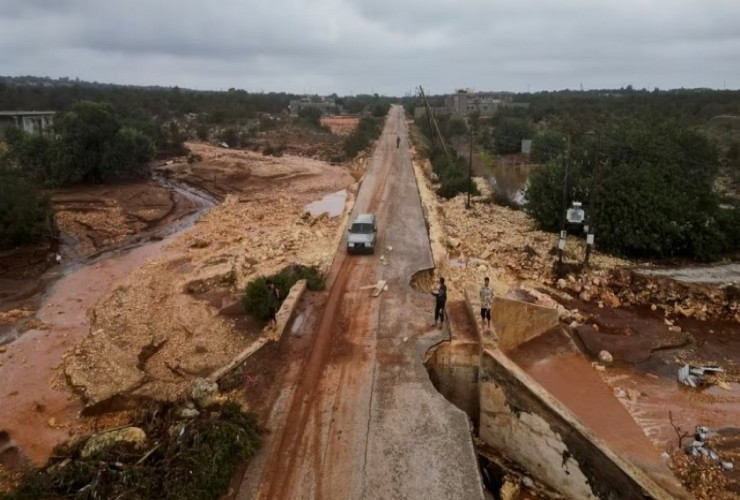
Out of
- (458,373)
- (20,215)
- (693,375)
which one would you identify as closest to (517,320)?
(458,373)

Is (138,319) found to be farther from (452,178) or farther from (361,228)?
(452,178)

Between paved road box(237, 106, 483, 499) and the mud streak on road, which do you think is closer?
paved road box(237, 106, 483, 499)

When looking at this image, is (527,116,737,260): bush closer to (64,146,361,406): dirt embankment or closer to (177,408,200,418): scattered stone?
(64,146,361,406): dirt embankment

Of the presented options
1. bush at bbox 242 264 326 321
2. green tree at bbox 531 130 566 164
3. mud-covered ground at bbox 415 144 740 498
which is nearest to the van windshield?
mud-covered ground at bbox 415 144 740 498

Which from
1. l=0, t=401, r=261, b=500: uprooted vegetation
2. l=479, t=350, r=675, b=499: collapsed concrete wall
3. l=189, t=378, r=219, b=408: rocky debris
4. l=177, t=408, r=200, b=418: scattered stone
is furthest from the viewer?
l=189, t=378, r=219, b=408: rocky debris

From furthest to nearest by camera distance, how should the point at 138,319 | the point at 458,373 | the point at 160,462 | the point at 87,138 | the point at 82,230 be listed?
the point at 87,138 → the point at 82,230 → the point at 138,319 → the point at 458,373 → the point at 160,462
